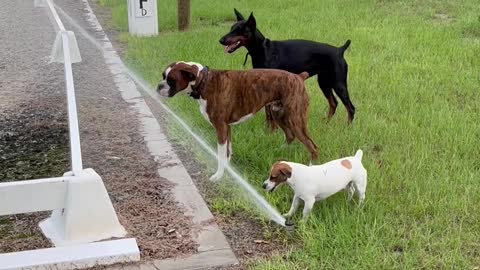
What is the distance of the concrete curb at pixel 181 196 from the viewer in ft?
10.5

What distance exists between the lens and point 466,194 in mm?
3750

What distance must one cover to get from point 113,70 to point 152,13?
6.34 ft

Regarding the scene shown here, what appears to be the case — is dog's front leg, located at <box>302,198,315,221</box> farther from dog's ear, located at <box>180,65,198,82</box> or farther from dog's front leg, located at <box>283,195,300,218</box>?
dog's ear, located at <box>180,65,198,82</box>

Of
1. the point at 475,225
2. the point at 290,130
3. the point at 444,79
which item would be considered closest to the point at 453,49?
the point at 444,79

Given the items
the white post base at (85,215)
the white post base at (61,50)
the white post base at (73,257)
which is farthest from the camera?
the white post base at (61,50)

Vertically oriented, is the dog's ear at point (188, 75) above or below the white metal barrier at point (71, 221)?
above

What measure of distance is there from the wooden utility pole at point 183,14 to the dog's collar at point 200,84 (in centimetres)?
523

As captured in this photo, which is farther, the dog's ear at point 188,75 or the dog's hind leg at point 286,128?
the dog's hind leg at point 286,128

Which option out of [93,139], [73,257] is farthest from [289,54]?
[73,257]

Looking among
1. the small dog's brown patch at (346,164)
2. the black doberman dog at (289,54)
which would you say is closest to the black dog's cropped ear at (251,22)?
the black doberman dog at (289,54)

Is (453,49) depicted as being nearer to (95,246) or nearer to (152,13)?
(152,13)

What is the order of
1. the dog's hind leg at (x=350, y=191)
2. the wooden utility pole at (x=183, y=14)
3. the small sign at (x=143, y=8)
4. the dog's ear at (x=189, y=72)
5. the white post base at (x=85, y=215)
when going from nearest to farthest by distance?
the white post base at (x=85, y=215) < the dog's hind leg at (x=350, y=191) < the dog's ear at (x=189, y=72) < the small sign at (x=143, y=8) < the wooden utility pole at (x=183, y=14)

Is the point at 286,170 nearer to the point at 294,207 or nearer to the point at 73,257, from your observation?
the point at 294,207

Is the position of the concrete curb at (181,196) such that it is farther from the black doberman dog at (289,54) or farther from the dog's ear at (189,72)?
the black doberman dog at (289,54)
